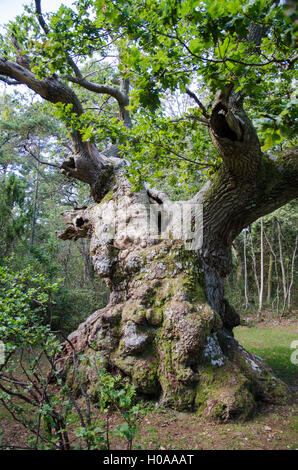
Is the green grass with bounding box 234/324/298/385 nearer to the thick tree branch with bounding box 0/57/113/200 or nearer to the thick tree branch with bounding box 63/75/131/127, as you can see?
the thick tree branch with bounding box 0/57/113/200

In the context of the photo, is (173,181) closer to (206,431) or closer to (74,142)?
(74,142)

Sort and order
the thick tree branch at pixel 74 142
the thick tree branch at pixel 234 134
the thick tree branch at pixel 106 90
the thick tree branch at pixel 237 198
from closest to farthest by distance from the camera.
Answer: the thick tree branch at pixel 234 134 < the thick tree branch at pixel 237 198 < the thick tree branch at pixel 74 142 < the thick tree branch at pixel 106 90

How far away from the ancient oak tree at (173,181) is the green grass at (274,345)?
1.62m

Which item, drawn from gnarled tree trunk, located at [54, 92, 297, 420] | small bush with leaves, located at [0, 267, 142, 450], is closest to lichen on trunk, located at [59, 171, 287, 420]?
gnarled tree trunk, located at [54, 92, 297, 420]

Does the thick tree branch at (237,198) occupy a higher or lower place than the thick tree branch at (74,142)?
lower

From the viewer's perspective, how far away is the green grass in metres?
5.55

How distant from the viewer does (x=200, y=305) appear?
4.04 meters

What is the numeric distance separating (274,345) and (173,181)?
220 inches

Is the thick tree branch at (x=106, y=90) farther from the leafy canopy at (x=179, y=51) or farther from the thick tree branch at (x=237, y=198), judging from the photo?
the thick tree branch at (x=237, y=198)

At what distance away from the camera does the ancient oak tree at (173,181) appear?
295 cm

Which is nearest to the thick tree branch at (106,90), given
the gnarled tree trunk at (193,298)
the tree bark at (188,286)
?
the tree bark at (188,286)
